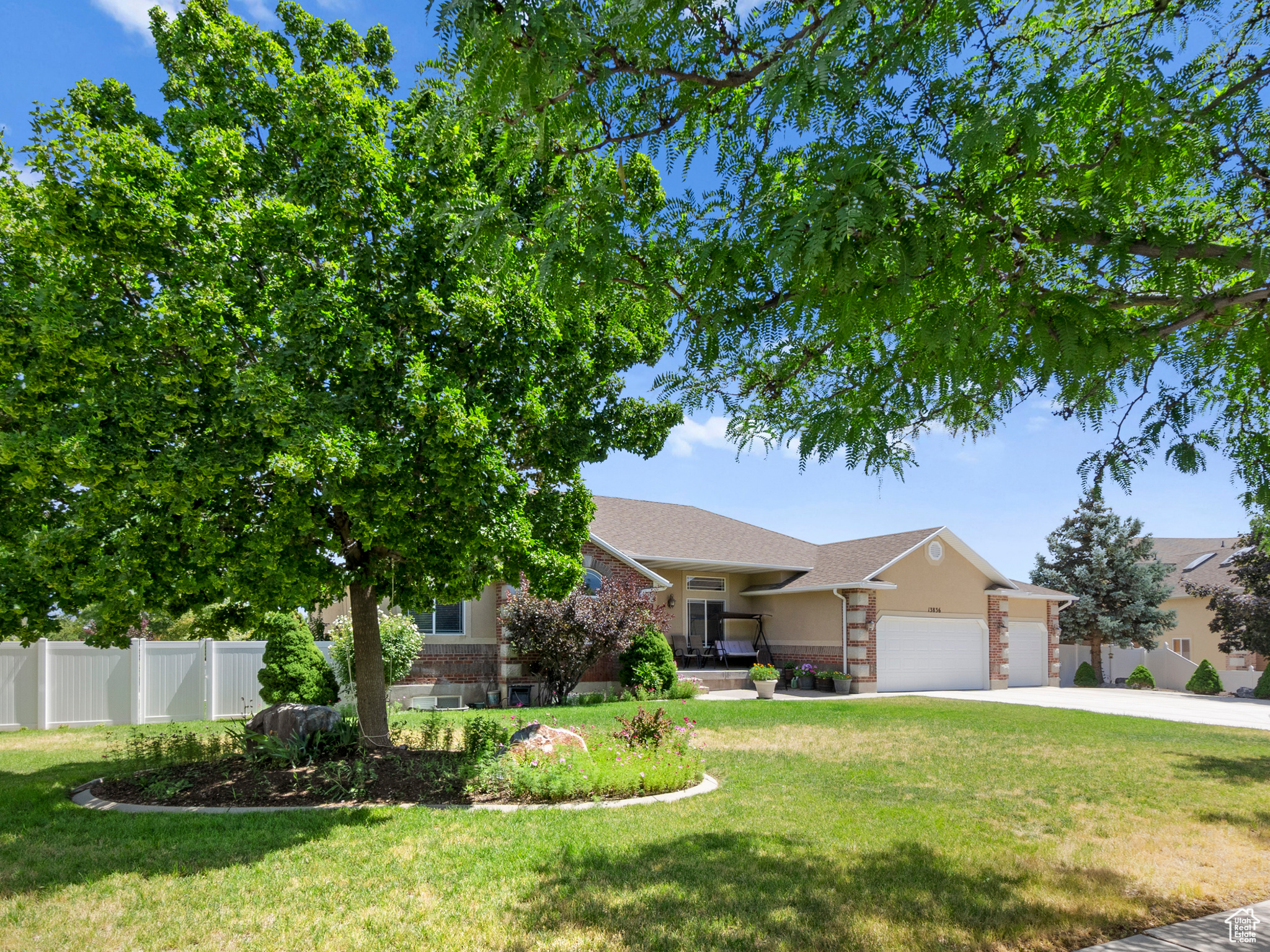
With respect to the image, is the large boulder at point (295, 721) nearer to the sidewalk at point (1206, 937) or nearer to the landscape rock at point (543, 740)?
the landscape rock at point (543, 740)

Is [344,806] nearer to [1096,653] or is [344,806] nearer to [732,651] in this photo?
[732,651]

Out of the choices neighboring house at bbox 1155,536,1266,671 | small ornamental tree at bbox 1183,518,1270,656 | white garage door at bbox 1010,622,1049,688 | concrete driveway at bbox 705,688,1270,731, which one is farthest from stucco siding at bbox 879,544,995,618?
neighboring house at bbox 1155,536,1266,671

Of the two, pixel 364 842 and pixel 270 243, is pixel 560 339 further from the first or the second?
pixel 364 842

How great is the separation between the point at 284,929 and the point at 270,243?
6.01 m

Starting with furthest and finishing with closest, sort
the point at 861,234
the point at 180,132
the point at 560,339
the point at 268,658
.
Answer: the point at 268,658 < the point at 560,339 < the point at 180,132 < the point at 861,234

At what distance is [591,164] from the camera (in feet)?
15.7

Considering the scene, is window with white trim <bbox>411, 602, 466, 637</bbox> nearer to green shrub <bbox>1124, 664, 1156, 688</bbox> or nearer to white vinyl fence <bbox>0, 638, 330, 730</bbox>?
Answer: white vinyl fence <bbox>0, 638, 330, 730</bbox>

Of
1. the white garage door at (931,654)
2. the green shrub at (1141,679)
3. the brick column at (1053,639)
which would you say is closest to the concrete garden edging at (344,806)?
the white garage door at (931,654)

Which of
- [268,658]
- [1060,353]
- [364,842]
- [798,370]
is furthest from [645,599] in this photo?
[1060,353]

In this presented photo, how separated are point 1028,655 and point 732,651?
11108mm

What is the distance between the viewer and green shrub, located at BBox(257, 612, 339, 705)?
15414 mm

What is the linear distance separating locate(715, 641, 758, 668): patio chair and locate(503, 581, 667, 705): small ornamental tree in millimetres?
5780

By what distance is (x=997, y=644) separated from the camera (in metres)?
26.0

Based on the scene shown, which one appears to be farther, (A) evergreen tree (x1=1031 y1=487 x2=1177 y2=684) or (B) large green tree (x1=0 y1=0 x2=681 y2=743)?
(A) evergreen tree (x1=1031 y1=487 x2=1177 y2=684)
